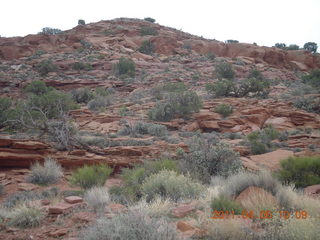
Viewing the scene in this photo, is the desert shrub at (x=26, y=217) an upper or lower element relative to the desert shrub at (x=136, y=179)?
upper

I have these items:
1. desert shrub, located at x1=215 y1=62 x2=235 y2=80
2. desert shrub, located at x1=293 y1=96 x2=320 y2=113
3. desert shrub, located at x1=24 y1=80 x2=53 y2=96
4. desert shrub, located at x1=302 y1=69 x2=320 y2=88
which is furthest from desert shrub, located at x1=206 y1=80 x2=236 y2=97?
desert shrub, located at x1=24 y1=80 x2=53 y2=96

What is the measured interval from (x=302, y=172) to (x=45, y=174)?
6295 millimetres

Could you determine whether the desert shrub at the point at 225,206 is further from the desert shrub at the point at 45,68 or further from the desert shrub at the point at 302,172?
the desert shrub at the point at 45,68

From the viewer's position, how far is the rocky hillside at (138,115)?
4.50 meters

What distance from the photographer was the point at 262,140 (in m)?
9.62

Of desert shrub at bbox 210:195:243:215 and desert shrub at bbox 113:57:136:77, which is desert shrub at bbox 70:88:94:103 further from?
desert shrub at bbox 210:195:243:215

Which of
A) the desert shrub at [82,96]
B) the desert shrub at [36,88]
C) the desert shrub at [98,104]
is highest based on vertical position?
Answer: the desert shrub at [36,88]

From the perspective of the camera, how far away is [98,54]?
30.8 m

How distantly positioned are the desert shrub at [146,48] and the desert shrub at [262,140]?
2723 cm

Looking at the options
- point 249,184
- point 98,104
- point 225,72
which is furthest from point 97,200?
point 225,72

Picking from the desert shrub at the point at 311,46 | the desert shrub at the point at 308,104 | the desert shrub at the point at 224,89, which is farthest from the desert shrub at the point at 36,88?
the desert shrub at the point at 311,46

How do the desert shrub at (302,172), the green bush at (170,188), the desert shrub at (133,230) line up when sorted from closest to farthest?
the desert shrub at (133,230), the green bush at (170,188), the desert shrub at (302,172)

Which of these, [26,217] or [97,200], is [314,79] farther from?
[26,217]

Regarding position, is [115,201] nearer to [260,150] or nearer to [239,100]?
[260,150]
